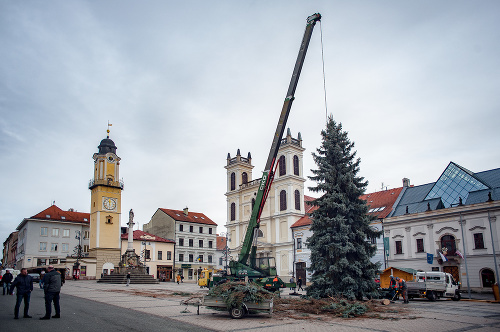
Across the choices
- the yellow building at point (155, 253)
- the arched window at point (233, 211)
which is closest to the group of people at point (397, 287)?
the arched window at point (233, 211)

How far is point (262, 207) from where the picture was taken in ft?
80.0

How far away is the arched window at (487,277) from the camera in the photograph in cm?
3141

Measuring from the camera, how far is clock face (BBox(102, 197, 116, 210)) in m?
60.2

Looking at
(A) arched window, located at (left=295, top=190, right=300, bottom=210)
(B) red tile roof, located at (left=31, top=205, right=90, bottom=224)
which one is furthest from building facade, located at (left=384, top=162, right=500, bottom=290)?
(B) red tile roof, located at (left=31, top=205, right=90, bottom=224)

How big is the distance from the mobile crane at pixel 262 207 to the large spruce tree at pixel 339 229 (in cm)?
260

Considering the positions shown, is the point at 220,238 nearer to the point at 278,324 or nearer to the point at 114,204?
the point at 114,204

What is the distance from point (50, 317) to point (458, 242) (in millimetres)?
32078

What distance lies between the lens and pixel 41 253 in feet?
215

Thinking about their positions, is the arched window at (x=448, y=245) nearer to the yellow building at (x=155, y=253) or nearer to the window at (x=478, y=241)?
the window at (x=478, y=241)

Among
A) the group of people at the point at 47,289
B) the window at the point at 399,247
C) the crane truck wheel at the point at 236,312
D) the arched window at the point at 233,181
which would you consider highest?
the arched window at the point at 233,181

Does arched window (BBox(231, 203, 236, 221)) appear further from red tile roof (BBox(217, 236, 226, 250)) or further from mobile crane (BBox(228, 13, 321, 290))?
red tile roof (BBox(217, 236, 226, 250))

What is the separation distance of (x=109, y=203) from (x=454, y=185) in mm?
46594

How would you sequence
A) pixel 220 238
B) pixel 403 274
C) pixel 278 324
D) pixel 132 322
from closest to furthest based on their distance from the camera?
pixel 132 322
pixel 278 324
pixel 403 274
pixel 220 238

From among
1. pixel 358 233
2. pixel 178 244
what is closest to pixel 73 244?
pixel 178 244
